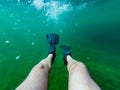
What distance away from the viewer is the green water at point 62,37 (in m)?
2.15

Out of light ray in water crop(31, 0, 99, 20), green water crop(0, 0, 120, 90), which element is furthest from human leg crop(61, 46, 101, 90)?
light ray in water crop(31, 0, 99, 20)

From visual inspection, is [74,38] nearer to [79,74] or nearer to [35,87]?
[79,74]

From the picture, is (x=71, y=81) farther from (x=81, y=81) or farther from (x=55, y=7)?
(x=55, y=7)

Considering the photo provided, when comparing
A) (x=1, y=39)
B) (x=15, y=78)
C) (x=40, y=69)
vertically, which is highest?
(x=40, y=69)

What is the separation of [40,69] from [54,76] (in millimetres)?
613

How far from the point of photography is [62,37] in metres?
2.52

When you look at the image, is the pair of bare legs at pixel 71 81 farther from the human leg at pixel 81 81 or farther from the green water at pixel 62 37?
Answer: the green water at pixel 62 37

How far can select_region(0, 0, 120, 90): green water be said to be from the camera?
84.5 inches

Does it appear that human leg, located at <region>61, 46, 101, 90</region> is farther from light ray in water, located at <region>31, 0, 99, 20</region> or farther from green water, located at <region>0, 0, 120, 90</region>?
light ray in water, located at <region>31, 0, 99, 20</region>

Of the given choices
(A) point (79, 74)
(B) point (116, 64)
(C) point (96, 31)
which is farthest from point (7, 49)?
(A) point (79, 74)

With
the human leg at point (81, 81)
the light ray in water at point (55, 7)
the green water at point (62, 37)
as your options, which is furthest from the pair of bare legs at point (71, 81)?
the light ray in water at point (55, 7)

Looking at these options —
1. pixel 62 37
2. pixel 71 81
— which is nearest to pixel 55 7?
pixel 62 37

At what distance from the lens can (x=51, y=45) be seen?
90.6 inches

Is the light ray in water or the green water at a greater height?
the light ray in water
